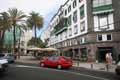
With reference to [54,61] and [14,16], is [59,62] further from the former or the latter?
[14,16]

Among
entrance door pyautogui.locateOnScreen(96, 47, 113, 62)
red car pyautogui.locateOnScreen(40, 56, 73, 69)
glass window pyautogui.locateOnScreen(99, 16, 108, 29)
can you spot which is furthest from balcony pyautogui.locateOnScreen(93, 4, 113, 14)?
red car pyautogui.locateOnScreen(40, 56, 73, 69)

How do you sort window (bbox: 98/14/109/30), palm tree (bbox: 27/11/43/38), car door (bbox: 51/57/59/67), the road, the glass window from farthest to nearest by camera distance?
A: palm tree (bbox: 27/11/43/38)
the glass window
window (bbox: 98/14/109/30)
car door (bbox: 51/57/59/67)
the road

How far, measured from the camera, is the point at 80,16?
42688mm

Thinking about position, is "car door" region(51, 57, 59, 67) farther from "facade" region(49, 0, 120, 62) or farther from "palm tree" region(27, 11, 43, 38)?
"palm tree" region(27, 11, 43, 38)

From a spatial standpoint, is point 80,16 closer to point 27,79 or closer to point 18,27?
point 18,27

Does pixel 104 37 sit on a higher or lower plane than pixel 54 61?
higher

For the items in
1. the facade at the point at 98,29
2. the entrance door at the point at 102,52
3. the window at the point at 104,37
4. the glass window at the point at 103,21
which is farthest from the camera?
the glass window at the point at 103,21

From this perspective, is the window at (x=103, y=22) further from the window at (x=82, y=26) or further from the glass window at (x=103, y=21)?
the window at (x=82, y=26)

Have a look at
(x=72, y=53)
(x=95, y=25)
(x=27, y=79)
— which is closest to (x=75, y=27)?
(x=72, y=53)

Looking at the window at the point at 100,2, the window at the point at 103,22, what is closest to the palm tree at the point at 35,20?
the window at the point at 100,2

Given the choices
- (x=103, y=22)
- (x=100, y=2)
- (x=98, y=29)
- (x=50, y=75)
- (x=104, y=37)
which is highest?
(x=100, y=2)

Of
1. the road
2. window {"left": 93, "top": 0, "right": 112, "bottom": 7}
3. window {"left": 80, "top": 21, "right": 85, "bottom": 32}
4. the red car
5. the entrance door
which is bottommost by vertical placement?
the road

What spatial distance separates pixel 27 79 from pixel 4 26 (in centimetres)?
3192

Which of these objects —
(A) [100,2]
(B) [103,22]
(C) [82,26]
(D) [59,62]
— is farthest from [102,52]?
(D) [59,62]
